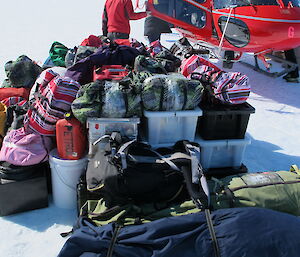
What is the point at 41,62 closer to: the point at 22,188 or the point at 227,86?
the point at 22,188

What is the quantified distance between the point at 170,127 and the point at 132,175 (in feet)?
2.31

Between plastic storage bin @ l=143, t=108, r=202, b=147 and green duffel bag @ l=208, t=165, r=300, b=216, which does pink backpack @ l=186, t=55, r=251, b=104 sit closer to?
plastic storage bin @ l=143, t=108, r=202, b=147

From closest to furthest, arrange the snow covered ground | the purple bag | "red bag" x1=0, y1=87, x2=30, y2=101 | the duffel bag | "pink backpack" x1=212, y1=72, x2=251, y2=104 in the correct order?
the duffel bag
the snow covered ground
the purple bag
"pink backpack" x1=212, y1=72, x2=251, y2=104
"red bag" x1=0, y1=87, x2=30, y2=101

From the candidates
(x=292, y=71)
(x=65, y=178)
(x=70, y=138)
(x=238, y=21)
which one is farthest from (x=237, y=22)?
(x=65, y=178)

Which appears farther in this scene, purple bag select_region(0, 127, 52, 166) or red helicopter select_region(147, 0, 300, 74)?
red helicopter select_region(147, 0, 300, 74)

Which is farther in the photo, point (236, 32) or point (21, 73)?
point (236, 32)

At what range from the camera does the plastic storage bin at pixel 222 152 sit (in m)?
2.85

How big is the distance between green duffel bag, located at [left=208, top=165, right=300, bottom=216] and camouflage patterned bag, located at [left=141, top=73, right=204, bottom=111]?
70cm

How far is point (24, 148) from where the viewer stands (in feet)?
8.58

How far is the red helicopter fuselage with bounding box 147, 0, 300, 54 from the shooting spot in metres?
5.36

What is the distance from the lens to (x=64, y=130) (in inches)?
99.1

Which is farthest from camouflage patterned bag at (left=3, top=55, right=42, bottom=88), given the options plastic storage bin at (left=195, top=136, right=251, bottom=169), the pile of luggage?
plastic storage bin at (left=195, top=136, right=251, bottom=169)

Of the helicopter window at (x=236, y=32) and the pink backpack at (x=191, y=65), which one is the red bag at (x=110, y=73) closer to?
the pink backpack at (x=191, y=65)

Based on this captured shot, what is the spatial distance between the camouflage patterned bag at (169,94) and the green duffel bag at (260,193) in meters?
0.70
